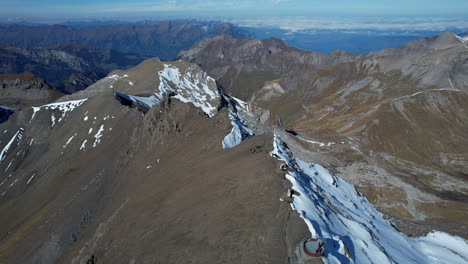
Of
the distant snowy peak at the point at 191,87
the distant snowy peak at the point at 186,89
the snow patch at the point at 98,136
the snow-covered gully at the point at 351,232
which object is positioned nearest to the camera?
the snow-covered gully at the point at 351,232

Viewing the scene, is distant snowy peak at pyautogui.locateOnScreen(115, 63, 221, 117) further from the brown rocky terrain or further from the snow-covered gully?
the snow-covered gully

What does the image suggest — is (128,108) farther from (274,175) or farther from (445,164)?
(445,164)

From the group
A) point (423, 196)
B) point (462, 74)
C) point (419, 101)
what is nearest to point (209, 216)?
point (423, 196)

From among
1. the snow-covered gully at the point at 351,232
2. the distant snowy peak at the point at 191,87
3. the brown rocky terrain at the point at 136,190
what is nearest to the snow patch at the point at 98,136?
the brown rocky terrain at the point at 136,190

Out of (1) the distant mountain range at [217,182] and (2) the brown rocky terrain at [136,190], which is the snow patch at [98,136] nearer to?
(2) the brown rocky terrain at [136,190]

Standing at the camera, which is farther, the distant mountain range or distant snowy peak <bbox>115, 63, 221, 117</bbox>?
distant snowy peak <bbox>115, 63, 221, 117</bbox>

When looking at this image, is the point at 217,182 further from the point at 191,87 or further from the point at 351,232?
the point at 191,87

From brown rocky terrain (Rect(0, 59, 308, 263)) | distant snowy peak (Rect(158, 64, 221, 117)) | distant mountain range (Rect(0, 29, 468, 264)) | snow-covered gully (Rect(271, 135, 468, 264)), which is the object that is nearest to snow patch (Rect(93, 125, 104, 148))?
brown rocky terrain (Rect(0, 59, 308, 263))
